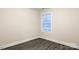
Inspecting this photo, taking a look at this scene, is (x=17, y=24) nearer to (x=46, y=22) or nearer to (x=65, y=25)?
(x=46, y=22)

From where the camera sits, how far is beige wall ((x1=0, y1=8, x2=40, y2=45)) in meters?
1.04

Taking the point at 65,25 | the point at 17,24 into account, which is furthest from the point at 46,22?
the point at 17,24

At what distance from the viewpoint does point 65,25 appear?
110 cm

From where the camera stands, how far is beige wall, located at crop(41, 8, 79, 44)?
1054mm

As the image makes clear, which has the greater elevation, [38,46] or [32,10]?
[32,10]

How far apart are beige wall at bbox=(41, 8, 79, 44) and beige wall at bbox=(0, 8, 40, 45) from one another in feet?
0.41

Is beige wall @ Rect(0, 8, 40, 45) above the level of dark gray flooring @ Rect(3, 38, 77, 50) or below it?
above

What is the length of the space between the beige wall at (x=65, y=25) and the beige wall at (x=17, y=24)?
5.0 inches

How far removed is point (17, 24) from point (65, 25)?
0.54 metres

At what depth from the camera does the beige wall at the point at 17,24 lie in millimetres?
1045
